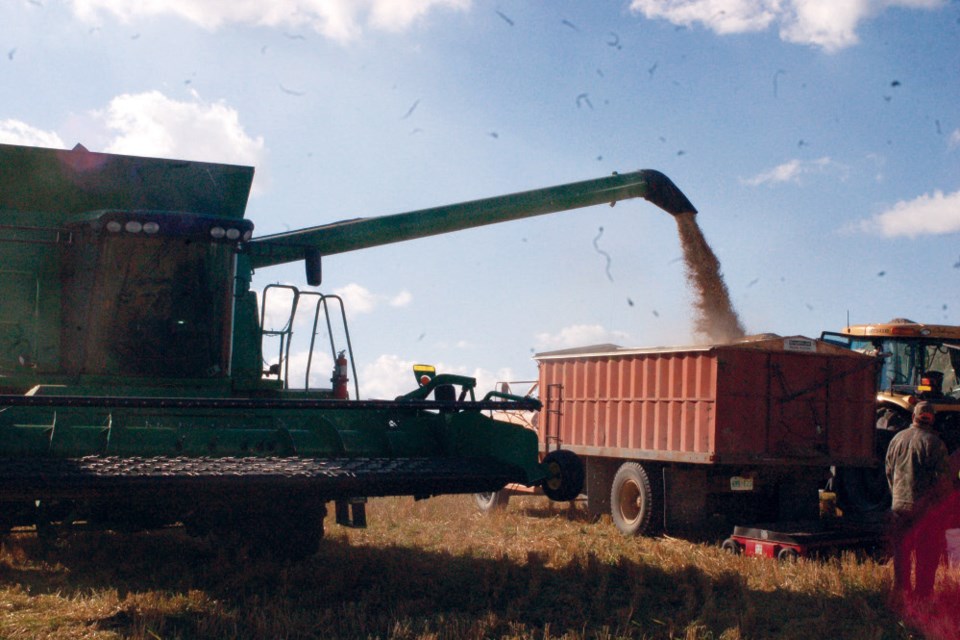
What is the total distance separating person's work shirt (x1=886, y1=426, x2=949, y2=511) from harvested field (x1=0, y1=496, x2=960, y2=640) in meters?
0.65

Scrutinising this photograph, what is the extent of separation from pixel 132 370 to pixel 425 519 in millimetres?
5906

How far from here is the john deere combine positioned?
253 inches

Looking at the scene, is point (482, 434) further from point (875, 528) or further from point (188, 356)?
point (875, 528)

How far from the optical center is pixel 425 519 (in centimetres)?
1261

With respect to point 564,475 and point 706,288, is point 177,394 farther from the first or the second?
point 706,288

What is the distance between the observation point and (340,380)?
8.43m

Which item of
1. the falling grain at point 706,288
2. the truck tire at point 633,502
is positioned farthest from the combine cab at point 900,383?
the truck tire at point 633,502

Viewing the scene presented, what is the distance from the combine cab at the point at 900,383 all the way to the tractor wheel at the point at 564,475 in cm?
636

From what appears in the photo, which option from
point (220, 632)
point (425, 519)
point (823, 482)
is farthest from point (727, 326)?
point (220, 632)

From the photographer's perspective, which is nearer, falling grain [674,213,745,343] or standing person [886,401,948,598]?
standing person [886,401,948,598]

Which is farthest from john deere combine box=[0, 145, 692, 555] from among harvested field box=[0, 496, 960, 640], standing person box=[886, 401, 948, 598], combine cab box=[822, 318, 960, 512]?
combine cab box=[822, 318, 960, 512]

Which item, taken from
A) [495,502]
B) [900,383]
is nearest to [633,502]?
[495,502]

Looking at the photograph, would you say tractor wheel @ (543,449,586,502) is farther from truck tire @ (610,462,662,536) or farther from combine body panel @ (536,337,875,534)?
truck tire @ (610,462,662,536)

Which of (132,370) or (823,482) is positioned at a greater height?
(132,370)
